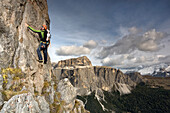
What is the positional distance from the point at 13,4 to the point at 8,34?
4800 millimetres

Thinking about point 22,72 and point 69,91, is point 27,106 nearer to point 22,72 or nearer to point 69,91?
point 22,72

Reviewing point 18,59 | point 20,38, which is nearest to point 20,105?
point 18,59

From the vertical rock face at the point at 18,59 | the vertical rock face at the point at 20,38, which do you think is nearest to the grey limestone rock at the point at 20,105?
the vertical rock face at the point at 18,59

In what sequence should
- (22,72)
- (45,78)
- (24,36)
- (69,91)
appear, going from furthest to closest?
(69,91) → (45,78) → (24,36) → (22,72)

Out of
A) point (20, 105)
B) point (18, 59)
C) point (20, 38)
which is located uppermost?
point (20, 38)

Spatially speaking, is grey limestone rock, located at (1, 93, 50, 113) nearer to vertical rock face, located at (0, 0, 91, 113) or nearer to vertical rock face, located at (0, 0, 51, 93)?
vertical rock face, located at (0, 0, 91, 113)

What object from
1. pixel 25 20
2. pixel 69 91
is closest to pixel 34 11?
pixel 25 20

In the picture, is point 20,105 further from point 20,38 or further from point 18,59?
point 20,38

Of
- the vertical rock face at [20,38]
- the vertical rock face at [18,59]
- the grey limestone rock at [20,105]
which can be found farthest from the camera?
the vertical rock face at [20,38]

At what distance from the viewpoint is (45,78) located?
2178 cm

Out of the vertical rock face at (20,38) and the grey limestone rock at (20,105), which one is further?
the vertical rock face at (20,38)

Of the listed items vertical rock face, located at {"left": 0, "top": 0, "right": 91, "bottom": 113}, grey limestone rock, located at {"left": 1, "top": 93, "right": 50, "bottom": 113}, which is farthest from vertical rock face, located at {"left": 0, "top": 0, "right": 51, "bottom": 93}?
grey limestone rock, located at {"left": 1, "top": 93, "right": 50, "bottom": 113}

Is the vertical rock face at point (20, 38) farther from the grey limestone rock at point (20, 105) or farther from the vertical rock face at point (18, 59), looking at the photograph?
the grey limestone rock at point (20, 105)

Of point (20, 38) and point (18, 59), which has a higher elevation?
point (20, 38)
